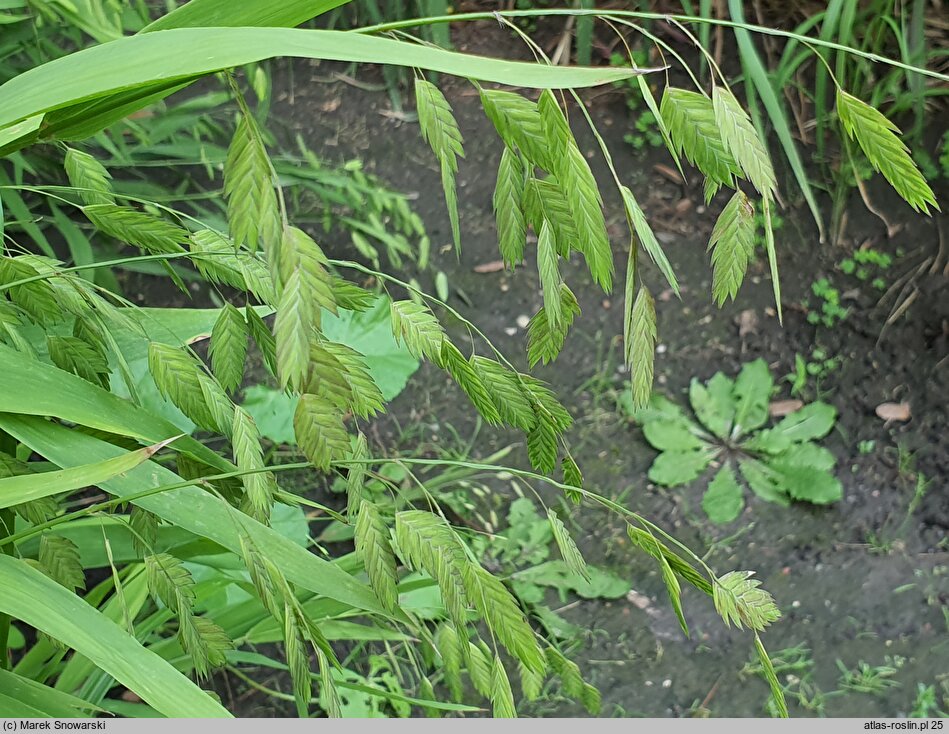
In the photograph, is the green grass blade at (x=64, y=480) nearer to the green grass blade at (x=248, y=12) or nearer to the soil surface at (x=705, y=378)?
the green grass blade at (x=248, y=12)

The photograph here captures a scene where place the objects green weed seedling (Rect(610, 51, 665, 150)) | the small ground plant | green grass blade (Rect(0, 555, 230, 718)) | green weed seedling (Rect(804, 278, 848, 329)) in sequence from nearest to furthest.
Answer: the small ground plant
green grass blade (Rect(0, 555, 230, 718))
green weed seedling (Rect(804, 278, 848, 329))
green weed seedling (Rect(610, 51, 665, 150))

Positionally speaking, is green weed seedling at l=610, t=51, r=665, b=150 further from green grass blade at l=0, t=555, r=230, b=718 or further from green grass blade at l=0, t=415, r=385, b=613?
green grass blade at l=0, t=555, r=230, b=718

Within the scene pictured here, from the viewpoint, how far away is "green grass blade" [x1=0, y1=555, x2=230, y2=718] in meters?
0.53

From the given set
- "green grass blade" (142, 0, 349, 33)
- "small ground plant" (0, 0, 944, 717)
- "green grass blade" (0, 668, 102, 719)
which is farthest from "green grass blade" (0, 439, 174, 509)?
"green grass blade" (142, 0, 349, 33)

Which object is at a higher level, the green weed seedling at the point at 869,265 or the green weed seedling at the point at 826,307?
the green weed seedling at the point at 869,265

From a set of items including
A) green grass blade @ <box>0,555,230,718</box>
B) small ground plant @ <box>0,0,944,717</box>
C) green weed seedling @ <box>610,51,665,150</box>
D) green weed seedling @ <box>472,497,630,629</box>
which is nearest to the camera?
small ground plant @ <box>0,0,944,717</box>

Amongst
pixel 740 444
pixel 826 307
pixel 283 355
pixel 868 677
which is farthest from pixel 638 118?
pixel 283 355

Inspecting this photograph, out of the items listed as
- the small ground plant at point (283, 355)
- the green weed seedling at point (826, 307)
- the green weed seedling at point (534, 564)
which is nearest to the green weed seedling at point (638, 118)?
the green weed seedling at point (826, 307)

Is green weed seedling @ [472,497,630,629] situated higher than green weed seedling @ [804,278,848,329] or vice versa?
green weed seedling @ [804,278,848,329]

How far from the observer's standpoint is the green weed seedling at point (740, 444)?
66.7 inches

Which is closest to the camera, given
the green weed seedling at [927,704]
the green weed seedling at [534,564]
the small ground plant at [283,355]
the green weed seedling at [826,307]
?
the small ground plant at [283,355]

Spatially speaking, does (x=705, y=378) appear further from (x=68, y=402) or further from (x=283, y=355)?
(x=283, y=355)

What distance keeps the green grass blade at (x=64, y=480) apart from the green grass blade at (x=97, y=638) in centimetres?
6

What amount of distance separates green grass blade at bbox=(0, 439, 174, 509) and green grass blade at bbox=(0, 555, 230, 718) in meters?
0.06
